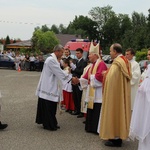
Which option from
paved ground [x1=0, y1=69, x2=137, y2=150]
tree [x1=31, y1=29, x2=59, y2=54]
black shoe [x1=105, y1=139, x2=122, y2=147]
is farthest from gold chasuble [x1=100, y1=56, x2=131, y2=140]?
tree [x1=31, y1=29, x2=59, y2=54]

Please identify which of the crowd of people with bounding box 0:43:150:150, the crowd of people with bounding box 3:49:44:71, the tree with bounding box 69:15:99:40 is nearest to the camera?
the crowd of people with bounding box 0:43:150:150

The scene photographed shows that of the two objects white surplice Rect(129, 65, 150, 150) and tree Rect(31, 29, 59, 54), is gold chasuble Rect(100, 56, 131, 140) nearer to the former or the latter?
white surplice Rect(129, 65, 150, 150)

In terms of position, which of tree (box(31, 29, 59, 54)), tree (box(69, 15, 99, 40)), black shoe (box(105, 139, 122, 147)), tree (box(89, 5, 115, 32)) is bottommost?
black shoe (box(105, 139, 122, 147))

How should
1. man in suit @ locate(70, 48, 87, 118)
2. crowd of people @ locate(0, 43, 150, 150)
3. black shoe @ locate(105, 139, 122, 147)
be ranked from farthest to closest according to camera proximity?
1. man in suit @ locate(70, 48, 87, 118)
2. black shoe @ locate(105, 139, 122, 147)
3. crowd of people @ locate(0, 43, 150, 150)

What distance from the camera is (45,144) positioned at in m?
6.18

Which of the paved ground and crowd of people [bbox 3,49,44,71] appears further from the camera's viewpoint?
crowd of people [bbox 3,49,44,71]

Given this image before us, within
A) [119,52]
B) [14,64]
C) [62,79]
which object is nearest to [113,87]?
[119,52]

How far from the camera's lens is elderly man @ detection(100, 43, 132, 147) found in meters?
5.98

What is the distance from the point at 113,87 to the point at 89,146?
121cm

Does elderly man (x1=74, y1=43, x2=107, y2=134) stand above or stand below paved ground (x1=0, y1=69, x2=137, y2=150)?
above

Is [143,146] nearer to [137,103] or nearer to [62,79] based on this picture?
[137,103]

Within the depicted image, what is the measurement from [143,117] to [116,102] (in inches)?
47.6

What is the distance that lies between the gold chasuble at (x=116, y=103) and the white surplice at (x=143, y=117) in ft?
3.33

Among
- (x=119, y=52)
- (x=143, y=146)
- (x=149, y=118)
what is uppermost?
(x=119, y=52)
